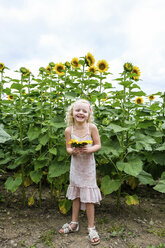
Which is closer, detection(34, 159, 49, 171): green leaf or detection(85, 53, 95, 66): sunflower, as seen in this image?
detection(34, 159, 49, 171): green leaf

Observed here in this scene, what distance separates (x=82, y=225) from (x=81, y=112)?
130 centimetres

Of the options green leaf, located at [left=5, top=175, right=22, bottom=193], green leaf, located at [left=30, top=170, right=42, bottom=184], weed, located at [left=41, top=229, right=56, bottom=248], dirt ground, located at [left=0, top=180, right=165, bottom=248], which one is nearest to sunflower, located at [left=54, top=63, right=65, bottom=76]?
green leaf, located at [left=30, top=170, right=42, bottom=184]

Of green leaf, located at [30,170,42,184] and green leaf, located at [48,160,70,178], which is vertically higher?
green leaf, located at [48,160,70,178]

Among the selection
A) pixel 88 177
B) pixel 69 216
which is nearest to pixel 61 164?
pixel 88 177

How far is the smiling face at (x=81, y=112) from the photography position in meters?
2.29

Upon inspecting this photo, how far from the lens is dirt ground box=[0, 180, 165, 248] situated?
2.33m

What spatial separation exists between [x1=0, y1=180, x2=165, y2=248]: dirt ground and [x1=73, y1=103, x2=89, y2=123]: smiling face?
3.95 feet

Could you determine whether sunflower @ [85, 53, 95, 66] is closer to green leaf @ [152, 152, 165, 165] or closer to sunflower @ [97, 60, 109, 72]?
sunflower @ [97, 60, 109, 72]

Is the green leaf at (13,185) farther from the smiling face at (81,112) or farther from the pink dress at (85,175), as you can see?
the smiling face at (81,112)

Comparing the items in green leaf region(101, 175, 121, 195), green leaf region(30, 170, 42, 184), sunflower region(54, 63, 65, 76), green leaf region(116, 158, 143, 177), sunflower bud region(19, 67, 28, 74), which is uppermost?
sunflower region(54, 63, 65, 76)

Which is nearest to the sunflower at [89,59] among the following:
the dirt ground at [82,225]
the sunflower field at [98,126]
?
the sunflower field at [98,126]

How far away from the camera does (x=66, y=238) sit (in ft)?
7.82

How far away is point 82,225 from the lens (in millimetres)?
2641

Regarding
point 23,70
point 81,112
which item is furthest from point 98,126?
point 23,70
